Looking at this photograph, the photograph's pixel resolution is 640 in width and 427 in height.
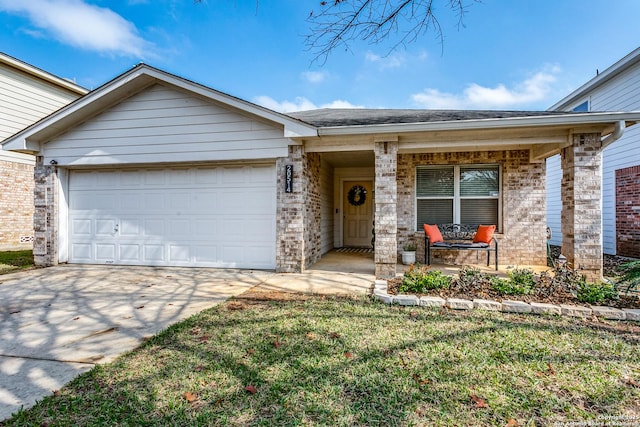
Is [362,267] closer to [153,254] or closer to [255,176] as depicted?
[255,176]

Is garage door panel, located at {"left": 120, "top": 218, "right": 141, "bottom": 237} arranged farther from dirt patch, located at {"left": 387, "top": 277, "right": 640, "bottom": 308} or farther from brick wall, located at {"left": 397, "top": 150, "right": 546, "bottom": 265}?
brick wall, located at {"left": 397, "top": 150, "right": 546, "bottom": 265}

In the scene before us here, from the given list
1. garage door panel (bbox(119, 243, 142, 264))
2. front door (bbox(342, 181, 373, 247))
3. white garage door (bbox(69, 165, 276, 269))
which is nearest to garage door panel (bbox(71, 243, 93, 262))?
white garage door (bbox(69, 165, 276, 269))

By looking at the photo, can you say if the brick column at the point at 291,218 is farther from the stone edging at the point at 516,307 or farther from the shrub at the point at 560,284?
the shrub at the point at 560,284

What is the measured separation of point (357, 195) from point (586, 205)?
6.00 m

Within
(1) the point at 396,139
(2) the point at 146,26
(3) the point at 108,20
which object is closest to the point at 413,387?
(1) the point at 396,139

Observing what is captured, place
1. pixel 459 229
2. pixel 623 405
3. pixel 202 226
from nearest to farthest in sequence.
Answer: pixel 623 405, pixel 202 226, pixel 459 229

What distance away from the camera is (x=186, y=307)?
4145 millimetres

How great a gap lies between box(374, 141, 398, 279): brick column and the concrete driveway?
2.15 meters

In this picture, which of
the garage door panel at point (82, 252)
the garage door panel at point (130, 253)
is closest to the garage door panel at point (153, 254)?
the garage door panel at point (130, 253)

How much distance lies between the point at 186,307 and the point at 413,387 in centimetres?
309

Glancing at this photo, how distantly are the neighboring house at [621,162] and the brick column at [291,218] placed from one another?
8.54 m

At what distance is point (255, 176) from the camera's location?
6559mm

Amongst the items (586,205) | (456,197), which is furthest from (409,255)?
(586,205)

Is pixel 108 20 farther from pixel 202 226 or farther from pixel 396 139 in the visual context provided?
pixel 396 139
